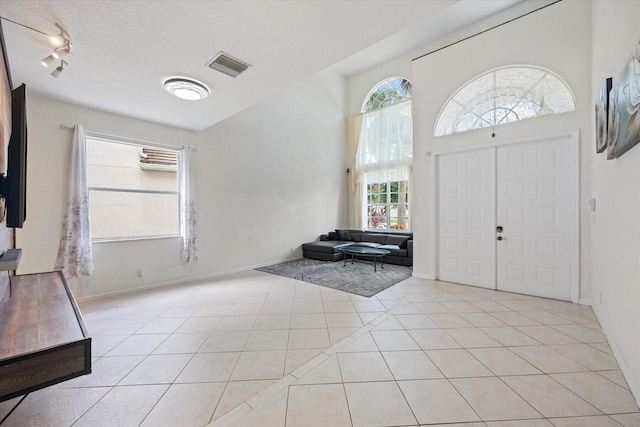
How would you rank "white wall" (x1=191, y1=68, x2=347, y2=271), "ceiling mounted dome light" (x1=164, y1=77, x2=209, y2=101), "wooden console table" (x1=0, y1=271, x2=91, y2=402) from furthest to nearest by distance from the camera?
"white wall" (x1=191, y1=68, x2=347, y2=271) → "ceiling mounted dome light" (x1=164, y1=77, x2=209, y2=101) → "wooden console table" (x1=0, y1=271, x2=91, y2=402)

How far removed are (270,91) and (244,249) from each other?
3.34 m

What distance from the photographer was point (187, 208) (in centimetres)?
455

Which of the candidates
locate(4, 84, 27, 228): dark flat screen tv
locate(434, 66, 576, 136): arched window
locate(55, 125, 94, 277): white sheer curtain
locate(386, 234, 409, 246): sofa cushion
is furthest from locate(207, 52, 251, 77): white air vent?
locate(386, 234, 409, 246): sofa cushion

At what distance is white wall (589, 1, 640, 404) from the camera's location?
178 centimetres

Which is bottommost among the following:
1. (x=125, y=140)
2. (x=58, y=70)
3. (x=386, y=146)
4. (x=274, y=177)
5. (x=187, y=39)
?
(x=274, y=177)

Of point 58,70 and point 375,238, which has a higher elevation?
point 58,70

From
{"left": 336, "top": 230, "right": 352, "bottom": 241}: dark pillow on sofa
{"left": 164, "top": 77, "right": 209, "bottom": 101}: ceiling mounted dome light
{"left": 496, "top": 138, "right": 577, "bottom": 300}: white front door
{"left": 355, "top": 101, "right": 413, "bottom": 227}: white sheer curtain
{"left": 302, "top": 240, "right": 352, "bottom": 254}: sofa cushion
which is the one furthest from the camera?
{"left": 336, "top": 230, "right": 352, "bottom": 241}: dark pillow on sofa

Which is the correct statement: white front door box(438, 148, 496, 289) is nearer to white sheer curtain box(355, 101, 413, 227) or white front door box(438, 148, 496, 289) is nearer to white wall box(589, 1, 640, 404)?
white wall box(589, 1, 640, 404)

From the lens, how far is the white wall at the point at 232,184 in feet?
11.1

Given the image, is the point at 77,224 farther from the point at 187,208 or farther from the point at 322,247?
the point at 322,247

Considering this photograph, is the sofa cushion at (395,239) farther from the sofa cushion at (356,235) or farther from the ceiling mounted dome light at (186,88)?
Result: the ceiling mounted dome light at (186,88)

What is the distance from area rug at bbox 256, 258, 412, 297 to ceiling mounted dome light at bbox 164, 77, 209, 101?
126 inches

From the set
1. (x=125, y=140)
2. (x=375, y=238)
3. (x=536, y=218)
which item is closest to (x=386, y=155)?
(x=375, y=238)

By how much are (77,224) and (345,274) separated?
413 centimetres
